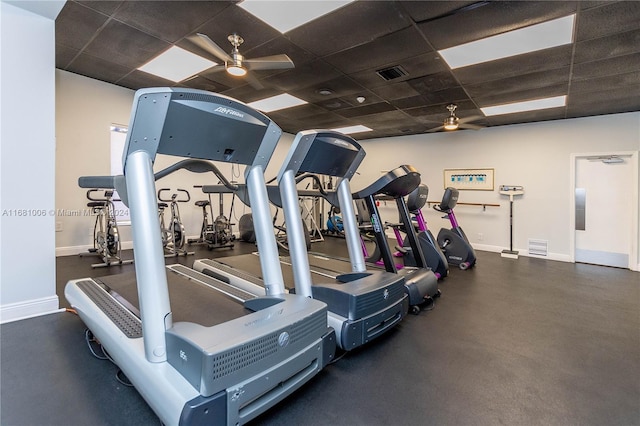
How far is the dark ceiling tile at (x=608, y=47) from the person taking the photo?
9.53ft

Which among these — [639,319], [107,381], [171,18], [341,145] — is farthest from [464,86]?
[107,381]

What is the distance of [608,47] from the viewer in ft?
10.2

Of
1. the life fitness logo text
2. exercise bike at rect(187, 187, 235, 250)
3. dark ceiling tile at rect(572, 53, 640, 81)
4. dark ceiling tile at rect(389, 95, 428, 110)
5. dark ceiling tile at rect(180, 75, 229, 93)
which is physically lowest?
exercise bike at rect(187, 187, 235, 250)

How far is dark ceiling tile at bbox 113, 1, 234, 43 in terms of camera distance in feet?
8.77

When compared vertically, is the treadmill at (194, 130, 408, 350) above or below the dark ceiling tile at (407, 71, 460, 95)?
below

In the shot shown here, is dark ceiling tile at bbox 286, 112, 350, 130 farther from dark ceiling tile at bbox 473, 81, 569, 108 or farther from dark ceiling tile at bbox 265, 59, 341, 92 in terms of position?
dark ceiling tile at bbox 473, 81, 569, 108

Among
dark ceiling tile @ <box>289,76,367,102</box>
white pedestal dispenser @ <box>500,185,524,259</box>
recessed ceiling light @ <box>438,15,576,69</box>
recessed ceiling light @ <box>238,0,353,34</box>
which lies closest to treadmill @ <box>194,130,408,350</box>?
recessed ceiling light @ <box>238,0,353,34</box>

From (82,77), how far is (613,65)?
7.12 meters

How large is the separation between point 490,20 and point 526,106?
10.3ft

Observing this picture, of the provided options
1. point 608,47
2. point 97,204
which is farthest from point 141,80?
point 608,47

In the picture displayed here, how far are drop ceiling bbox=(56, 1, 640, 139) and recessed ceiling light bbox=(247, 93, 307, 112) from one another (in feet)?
0.66

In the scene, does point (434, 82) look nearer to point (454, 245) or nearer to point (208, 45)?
point (454, 245)

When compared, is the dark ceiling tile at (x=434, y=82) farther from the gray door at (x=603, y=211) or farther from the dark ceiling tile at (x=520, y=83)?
the gray door at (x=603, y=211)

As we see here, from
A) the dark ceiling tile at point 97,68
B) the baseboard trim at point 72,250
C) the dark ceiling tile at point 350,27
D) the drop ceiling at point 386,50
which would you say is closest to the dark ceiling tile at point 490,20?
the drop ceiling at point 386,50
